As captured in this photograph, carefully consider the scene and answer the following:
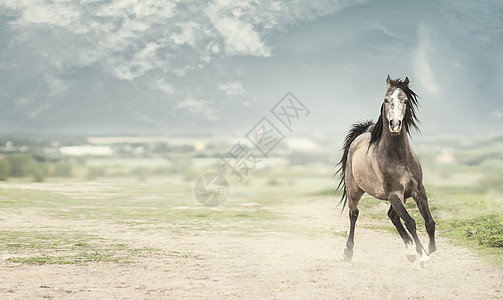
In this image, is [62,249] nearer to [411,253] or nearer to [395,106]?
[411,253]

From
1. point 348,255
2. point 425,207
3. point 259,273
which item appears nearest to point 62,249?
point 259,273

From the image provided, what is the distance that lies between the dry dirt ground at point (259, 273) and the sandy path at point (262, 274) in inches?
0.6

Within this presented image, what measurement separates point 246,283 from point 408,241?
9.56ft

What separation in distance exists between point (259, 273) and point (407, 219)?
2.81 metres

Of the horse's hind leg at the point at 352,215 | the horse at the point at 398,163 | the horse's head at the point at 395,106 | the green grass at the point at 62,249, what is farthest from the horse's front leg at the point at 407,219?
the green grass at the point at 62,249

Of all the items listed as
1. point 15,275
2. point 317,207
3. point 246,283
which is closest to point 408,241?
point 246,283

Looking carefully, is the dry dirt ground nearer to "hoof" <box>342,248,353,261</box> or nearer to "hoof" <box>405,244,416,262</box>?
"hoof" <box>342,248,353,261</box>

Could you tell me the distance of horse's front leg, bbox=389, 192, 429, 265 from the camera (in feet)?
26.8

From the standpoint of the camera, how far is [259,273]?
9.16 meters

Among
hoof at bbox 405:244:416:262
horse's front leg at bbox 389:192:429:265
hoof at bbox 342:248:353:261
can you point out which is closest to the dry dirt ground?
hoof at bbox 342:248:353:261

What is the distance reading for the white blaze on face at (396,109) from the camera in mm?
7855

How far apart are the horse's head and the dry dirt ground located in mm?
2551

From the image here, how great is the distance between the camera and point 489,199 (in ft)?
55.0

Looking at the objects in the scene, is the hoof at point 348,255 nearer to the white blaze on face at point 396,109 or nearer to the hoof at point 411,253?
the hoof at point 411,253
